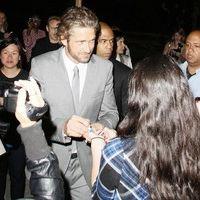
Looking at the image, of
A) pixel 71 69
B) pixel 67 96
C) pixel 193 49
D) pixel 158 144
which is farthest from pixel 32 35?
pixel 158 144

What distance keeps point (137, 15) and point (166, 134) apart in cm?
2627

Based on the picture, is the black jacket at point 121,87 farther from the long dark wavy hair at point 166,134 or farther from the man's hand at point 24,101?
the man's hand at point 24,101

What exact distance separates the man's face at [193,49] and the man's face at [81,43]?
1.78 metres

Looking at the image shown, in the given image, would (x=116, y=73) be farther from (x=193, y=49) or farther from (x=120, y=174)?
→ (x=120, y=174)

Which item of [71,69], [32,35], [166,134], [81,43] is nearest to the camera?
[166,134]

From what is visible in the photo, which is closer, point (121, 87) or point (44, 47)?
point (121, 87)

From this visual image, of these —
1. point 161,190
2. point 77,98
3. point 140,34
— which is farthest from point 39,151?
point 140,34

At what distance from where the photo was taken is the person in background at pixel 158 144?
1976 millimetres

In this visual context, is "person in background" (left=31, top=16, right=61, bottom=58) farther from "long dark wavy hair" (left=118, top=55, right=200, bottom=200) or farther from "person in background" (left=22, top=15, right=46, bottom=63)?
"long dark wavy hair" (left=118, top=55, right=200, bottom=200)

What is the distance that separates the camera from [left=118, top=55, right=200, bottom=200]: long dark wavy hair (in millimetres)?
1974

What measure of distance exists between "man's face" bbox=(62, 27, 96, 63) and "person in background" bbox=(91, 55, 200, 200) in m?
1.28

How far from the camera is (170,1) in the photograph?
24.8 meters

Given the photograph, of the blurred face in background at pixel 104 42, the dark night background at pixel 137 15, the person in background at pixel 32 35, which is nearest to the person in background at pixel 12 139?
the blurred face in background at pixel 104 42

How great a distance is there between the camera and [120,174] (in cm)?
204
